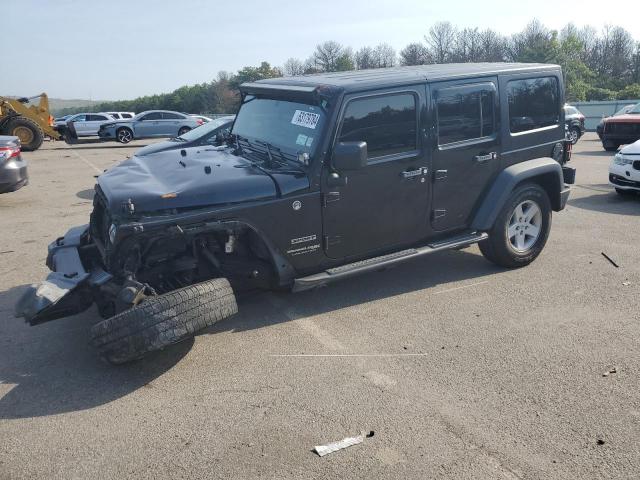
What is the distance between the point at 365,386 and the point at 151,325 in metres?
1.49

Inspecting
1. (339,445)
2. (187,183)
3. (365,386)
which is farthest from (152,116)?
(339,445)

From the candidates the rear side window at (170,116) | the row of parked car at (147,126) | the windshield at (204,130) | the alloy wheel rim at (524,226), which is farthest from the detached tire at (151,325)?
the rear side window at (170,116)

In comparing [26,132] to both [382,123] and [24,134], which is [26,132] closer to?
[24,134]

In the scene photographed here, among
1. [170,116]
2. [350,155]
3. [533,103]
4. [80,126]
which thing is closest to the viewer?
[350,155]

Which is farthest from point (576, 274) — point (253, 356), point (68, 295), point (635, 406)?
point (68, 295)

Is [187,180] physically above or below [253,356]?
above

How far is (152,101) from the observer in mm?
65312

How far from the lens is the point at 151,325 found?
3711 mm

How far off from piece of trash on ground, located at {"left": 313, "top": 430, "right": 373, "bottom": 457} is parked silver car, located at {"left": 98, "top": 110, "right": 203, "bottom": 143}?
23666mm

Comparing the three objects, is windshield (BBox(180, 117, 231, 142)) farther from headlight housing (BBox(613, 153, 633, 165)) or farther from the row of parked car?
the row of parked car

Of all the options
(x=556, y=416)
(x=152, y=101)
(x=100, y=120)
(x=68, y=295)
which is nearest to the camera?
(x=556, y=416)

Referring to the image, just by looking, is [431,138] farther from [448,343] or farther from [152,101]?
[152,101]

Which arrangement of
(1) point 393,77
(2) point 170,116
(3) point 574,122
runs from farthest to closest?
(2) point 170,116, (3) point 574,122, (1) point 393,77

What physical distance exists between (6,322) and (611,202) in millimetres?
9040
